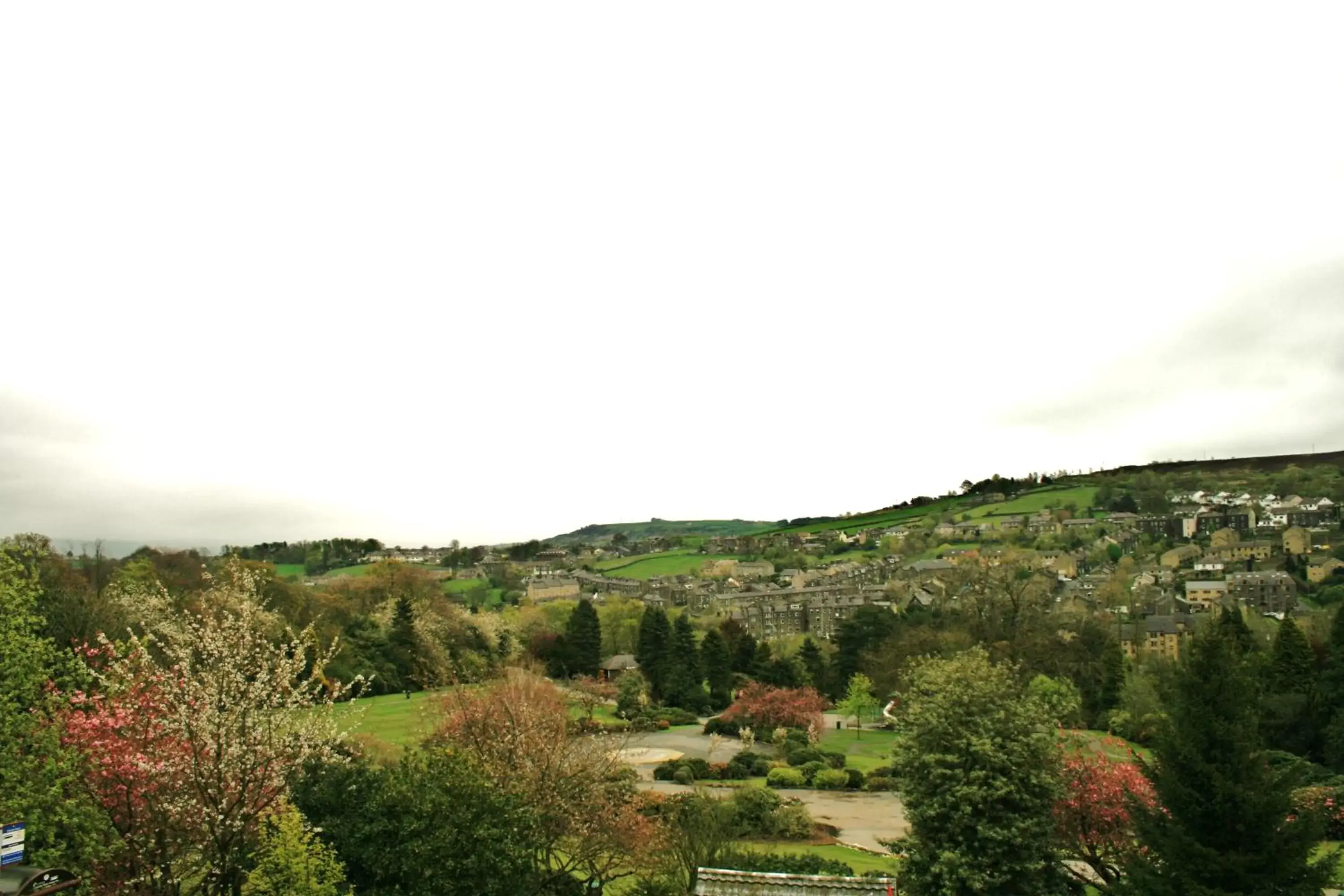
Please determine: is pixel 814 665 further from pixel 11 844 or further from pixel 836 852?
pixel 11 844

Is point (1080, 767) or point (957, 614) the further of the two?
point (957, 614)

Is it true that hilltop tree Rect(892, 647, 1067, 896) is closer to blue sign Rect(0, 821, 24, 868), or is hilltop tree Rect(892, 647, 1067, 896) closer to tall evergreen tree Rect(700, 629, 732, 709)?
blue sign Rect(0, 821, 24, 868)

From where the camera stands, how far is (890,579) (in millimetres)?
110250

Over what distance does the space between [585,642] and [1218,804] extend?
175 ft

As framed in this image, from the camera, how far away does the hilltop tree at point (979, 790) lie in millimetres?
17031

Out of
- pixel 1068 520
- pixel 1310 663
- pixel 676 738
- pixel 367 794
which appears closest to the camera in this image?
pixel 367 794

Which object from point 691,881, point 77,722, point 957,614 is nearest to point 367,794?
point 77,722

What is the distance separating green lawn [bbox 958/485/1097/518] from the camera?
146 metres

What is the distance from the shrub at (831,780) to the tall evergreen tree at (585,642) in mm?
28668

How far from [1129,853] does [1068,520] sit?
126m

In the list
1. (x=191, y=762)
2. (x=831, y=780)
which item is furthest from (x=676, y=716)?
(x=191, y=762)

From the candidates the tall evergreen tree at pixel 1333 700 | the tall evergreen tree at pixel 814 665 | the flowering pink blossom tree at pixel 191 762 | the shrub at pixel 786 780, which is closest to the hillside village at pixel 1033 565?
the tall evergreen tree at pixel 814 665

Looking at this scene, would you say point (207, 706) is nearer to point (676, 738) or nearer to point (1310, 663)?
point (676, 738)

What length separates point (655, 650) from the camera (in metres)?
61.2
